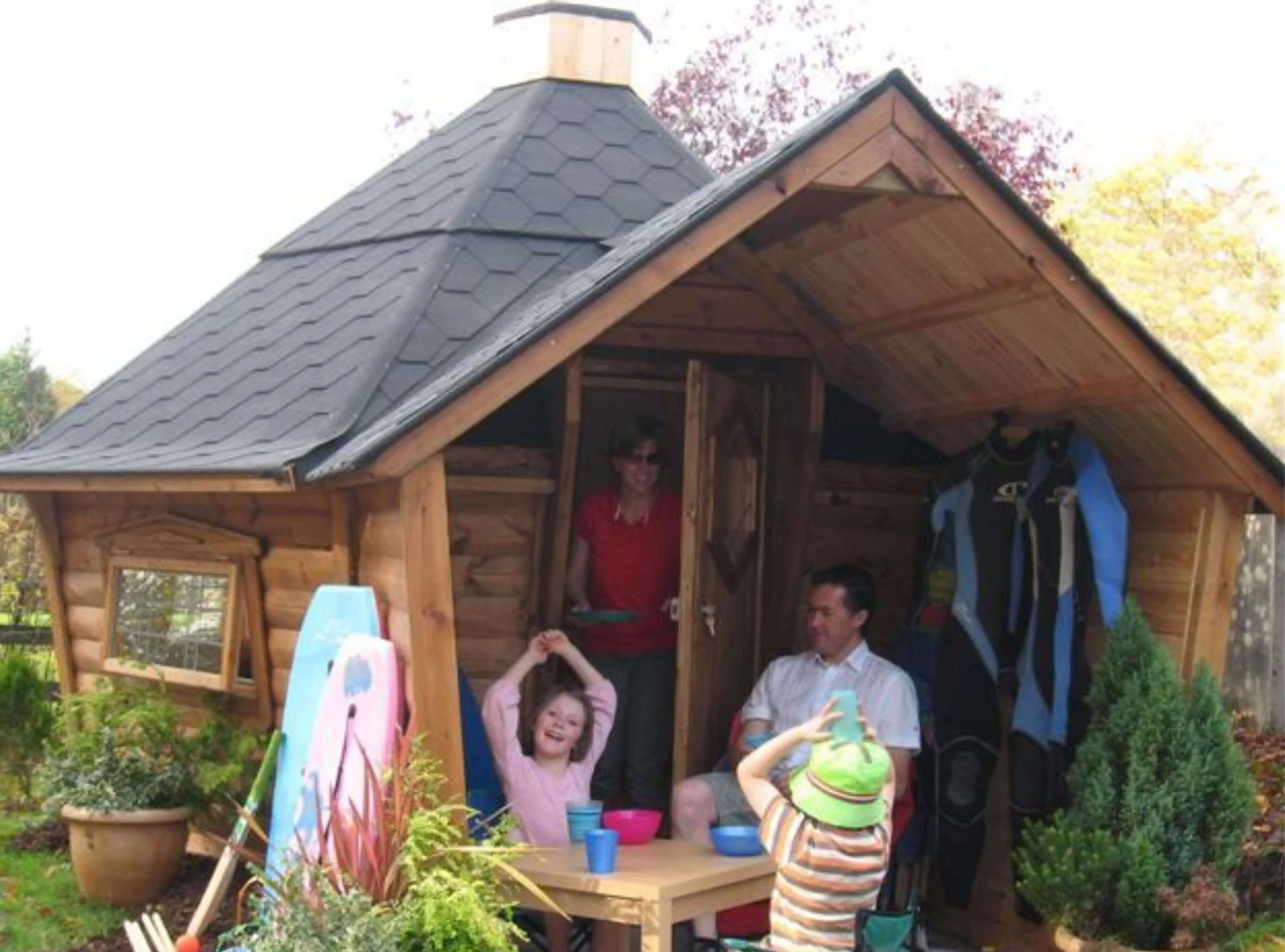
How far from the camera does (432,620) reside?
5918 mm

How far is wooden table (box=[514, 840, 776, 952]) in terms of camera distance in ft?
19.1

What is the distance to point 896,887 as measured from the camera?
788 centimetres

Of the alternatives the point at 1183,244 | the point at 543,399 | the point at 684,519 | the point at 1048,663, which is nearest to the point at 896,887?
the point at 1048,663

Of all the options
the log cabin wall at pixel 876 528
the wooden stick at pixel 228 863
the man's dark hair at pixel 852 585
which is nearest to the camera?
the wooden stick at pixel 228 863

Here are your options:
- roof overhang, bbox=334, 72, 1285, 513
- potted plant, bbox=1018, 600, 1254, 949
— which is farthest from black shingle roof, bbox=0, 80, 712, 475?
potted plant, bbox=1018, 600, 1254, 949

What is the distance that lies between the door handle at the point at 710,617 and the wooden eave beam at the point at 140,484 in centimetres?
185

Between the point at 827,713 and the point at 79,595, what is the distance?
541 centimetres

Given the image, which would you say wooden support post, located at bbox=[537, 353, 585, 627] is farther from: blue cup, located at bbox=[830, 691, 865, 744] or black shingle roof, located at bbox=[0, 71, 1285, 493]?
blue cup, located at bbox=[830, 691, 865, 744]

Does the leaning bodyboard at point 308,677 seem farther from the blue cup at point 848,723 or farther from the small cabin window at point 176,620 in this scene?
the blue cup at point 848,723

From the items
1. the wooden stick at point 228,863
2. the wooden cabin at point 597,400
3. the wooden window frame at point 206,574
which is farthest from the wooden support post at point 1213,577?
the wooden window frame at point 206,574

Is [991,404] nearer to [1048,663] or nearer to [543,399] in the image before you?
[1048,663]

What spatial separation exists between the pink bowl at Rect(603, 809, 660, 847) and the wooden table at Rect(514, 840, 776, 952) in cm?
13

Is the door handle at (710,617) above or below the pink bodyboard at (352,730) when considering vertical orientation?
above

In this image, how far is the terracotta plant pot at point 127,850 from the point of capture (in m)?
7.78
